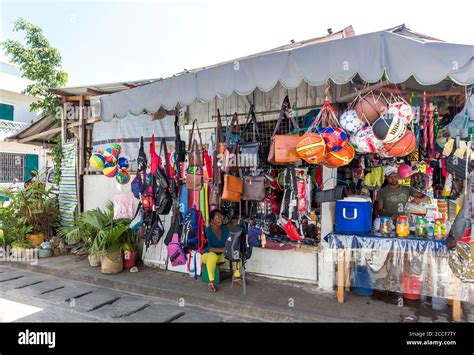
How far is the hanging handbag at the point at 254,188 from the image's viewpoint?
4336 mm

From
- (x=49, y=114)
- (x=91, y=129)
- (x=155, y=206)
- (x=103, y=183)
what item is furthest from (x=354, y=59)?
(x=49, y=114)

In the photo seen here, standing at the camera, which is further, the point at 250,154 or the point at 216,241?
the point at 216,241

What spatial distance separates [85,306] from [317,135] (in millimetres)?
4150

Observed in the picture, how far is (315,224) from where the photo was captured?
5.11 m

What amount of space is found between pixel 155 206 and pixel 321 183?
110 inches

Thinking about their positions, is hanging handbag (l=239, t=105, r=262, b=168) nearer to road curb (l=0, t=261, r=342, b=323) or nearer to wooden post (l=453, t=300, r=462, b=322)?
road curb (l=0, t=261, r=342, b=323)

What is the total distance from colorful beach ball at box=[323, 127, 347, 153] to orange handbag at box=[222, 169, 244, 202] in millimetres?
1443

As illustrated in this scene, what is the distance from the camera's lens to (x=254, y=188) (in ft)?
14.4

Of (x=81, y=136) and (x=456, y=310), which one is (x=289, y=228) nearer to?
(x=456, y=310)

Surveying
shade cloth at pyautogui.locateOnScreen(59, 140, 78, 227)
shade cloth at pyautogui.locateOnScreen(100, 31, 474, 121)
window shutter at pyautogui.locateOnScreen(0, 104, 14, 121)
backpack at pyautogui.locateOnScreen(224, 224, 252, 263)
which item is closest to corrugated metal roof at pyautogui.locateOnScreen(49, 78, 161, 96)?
shade cloth at pyautogui.locateOnScreen(59, 140, 78, 227)

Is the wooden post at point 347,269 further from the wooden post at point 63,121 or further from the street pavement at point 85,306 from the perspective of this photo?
the wooden post at point 63,121

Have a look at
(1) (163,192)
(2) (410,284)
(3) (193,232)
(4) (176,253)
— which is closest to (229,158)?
(3) (193,232)

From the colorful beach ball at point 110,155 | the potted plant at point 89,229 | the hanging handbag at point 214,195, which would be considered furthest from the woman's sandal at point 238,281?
the colorful beach ball at point 110,155
